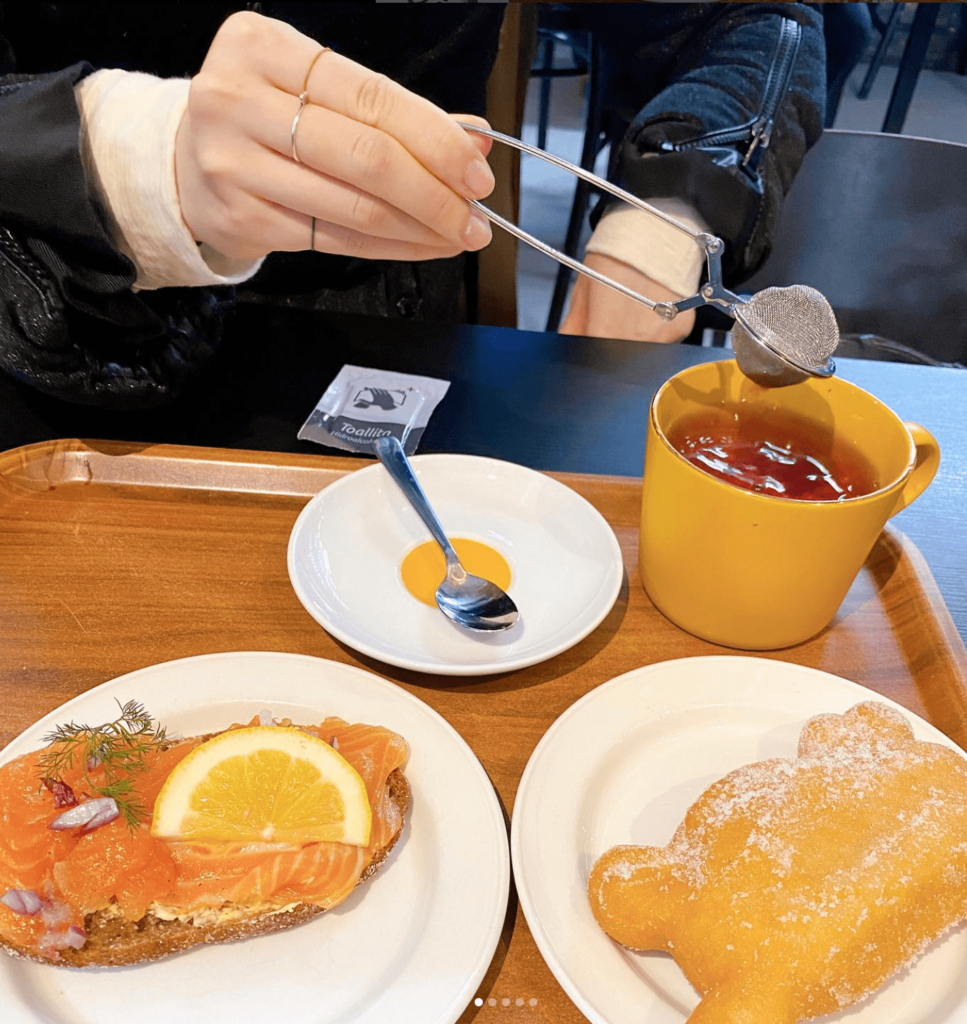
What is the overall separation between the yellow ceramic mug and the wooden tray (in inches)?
2.3

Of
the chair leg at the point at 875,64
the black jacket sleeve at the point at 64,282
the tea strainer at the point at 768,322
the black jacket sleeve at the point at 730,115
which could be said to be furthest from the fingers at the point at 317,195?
the chair leg at the point at 875,64

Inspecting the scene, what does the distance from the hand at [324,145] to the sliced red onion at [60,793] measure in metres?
0.67

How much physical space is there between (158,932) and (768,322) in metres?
0.90

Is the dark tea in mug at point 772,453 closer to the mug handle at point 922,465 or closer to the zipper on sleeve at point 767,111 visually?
the mug handle at point 922,465

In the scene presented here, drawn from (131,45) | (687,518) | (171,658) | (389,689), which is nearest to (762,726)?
(687,518)

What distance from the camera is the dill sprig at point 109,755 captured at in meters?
0.71

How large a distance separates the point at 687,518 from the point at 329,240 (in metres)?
0.57

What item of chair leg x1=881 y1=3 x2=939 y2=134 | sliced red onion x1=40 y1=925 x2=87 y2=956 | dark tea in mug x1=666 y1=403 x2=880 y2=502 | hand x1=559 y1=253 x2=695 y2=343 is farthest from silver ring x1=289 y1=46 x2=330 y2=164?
chair leg x1=881 y1=3 x2=939 y2=134

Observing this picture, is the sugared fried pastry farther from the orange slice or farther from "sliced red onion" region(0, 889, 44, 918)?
"sliced red onion" region(0, 889, 44, 918)

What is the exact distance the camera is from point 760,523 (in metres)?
0.85

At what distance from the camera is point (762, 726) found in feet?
2.85

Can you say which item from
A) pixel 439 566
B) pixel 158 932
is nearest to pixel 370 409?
pixel 439 566

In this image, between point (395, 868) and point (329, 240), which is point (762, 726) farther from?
point (329, 240)

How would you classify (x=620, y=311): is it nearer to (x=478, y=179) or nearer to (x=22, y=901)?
(x=478, y=179)
